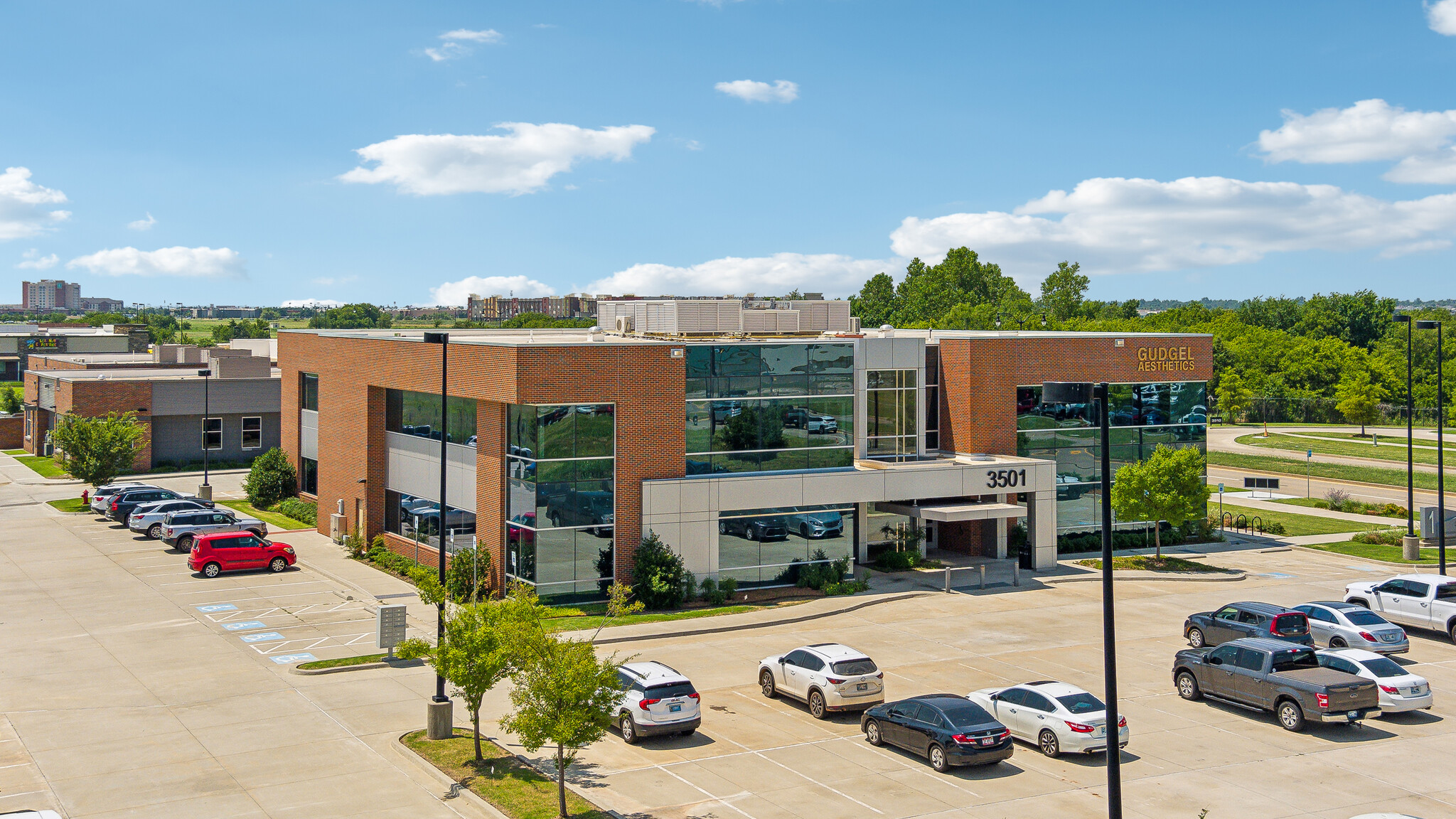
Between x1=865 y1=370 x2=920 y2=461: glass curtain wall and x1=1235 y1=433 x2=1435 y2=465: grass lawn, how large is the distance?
191ft

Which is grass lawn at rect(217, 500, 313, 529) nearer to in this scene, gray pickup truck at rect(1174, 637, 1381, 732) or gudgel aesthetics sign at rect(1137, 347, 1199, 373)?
gudgel aesthetics sign at rect(1137, 347, 1199, 373)

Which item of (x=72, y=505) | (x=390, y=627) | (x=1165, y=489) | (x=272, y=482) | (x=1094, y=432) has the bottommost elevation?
(x=390, y=627)

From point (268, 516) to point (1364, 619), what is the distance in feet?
156

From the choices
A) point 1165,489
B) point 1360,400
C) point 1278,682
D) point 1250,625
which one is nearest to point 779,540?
point 1250,625

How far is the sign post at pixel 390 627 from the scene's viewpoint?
103 feet

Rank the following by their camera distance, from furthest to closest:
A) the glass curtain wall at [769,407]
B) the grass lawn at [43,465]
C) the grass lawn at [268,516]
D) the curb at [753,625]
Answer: the grass lawn at [43,465] → the grass lawn at [268,516] → the glass curtain wall at [769,407] → the curb at [753,625]

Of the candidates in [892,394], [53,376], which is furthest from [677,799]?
[53,376]

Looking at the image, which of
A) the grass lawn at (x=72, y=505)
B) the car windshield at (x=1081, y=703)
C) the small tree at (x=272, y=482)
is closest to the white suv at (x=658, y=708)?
the car windshield at (x=1081, y=703)

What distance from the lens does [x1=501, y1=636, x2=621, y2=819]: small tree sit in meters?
19.7

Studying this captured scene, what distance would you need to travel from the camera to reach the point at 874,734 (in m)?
24.9

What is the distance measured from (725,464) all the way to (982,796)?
20.7 metres

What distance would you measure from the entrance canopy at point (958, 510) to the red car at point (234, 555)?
75.1 feet

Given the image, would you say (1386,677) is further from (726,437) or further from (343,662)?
(343,662)

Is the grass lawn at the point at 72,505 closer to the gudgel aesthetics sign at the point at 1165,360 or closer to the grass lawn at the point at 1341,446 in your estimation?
the gudgel aesthetics sign at the point at 1165,360
